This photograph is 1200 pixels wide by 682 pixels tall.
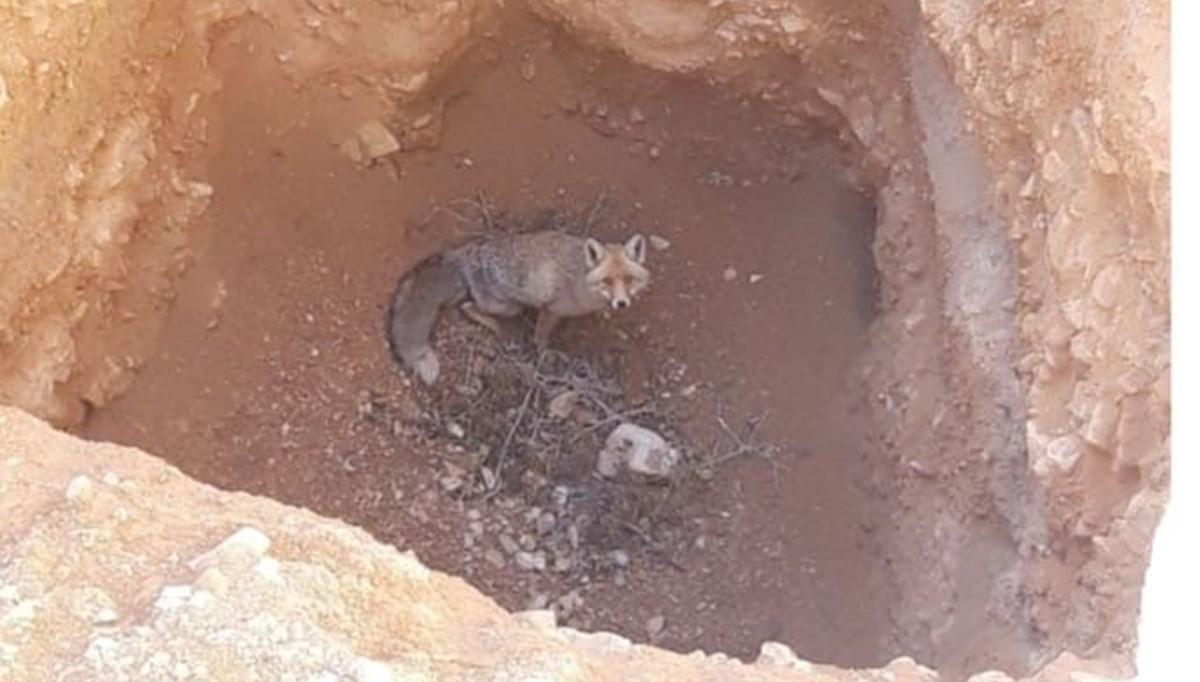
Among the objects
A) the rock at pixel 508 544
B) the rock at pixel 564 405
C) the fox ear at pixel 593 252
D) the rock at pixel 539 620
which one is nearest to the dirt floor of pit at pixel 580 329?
the rock at pixel 508 544

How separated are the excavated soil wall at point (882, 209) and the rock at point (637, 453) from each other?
226 mm

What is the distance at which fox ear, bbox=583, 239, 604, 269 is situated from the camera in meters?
4.57

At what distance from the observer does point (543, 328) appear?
4.80 metres

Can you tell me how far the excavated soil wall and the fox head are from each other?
0.26 m

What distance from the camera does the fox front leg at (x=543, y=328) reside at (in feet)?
15.7

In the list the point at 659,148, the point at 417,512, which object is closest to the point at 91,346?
the point at 417,512

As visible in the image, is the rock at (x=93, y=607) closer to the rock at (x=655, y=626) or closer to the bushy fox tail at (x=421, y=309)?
the rock at (x=655, y=626)

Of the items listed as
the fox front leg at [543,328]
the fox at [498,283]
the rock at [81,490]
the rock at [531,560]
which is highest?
the rock at [81,490]

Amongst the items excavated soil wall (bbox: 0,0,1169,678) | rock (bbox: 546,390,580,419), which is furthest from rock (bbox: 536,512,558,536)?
excavated soil wall (bbox: 0,0,1169,678)

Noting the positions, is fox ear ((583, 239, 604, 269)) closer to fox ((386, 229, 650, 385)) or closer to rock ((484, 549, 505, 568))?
fox ((386, 229, 650, 385))

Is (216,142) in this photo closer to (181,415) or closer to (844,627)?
(181,415)

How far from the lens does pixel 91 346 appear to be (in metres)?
3.85

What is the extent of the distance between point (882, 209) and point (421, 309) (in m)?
1.43

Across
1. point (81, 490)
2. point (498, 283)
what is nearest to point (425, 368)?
point (498, 283)
